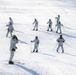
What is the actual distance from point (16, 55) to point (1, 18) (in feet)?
73.1

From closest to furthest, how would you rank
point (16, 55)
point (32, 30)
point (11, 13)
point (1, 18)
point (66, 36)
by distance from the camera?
point (16, 55) < point (66, 36) < point (32, 30) < point (1, 18) < point (11, 13)

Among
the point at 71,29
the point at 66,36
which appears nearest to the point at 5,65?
the point at 66,36

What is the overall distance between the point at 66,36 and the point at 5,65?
47.0 ft

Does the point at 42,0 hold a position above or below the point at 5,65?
above

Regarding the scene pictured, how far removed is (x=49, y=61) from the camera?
2047 cm

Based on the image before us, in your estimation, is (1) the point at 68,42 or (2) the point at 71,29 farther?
(2) the point at 71,29

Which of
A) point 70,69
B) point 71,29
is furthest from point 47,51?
point 71,29

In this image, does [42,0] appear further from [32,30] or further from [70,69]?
[70,69]

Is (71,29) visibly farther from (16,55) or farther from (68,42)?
(16,55)

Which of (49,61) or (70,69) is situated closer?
(70,69)

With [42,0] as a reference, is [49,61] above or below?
below

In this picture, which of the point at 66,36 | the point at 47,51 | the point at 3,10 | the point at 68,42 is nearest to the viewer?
the point at 47,51

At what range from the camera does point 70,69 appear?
1858cm

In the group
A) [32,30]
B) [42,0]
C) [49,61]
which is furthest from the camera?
[42,0]
